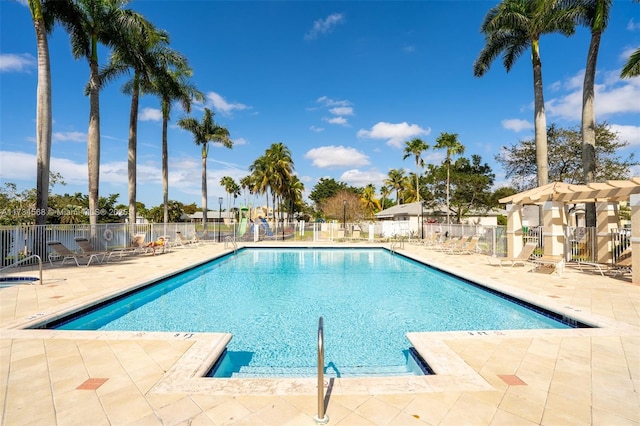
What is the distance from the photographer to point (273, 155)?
34.9m

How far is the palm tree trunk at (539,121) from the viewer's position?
46.6ft

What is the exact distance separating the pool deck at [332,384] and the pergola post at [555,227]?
7276mm

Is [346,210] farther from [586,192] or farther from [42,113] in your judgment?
[42,113]

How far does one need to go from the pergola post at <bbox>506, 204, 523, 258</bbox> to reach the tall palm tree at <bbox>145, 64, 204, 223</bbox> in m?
20.0

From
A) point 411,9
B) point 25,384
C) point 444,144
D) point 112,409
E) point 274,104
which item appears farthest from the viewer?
point 444,144

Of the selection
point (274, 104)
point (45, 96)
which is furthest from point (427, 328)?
point (274, 104)

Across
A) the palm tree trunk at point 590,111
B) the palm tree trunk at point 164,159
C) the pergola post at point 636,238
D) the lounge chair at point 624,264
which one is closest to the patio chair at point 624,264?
the lounge chair at point 624,264

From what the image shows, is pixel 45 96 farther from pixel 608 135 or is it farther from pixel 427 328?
pixel 608 135

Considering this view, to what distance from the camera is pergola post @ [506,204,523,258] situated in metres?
12.5

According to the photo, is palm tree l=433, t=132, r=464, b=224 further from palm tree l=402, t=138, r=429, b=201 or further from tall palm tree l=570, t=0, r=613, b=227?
tall palm tree l=570, t=0, r=613, b=227

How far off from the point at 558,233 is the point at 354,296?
28.6 feet

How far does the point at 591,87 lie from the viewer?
13.0 meters

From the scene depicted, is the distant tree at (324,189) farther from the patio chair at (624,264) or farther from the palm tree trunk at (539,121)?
the patio chair at (624,264)

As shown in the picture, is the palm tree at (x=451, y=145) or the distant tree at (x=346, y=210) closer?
the palm tree at (x=451, y=145)
